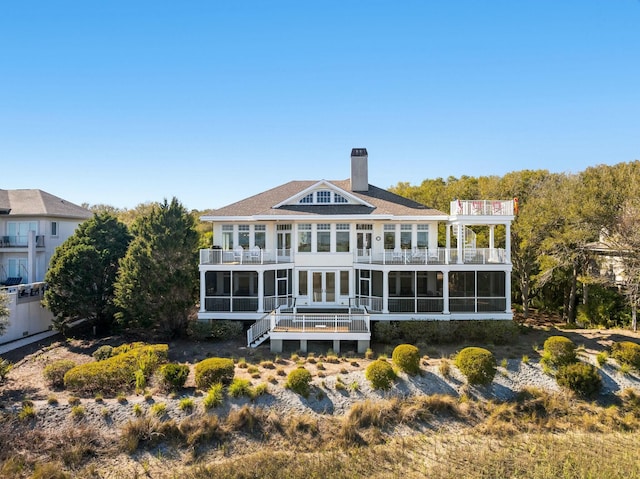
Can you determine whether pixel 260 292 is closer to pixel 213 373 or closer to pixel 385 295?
pixel 213 373

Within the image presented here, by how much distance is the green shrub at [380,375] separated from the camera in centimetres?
1482

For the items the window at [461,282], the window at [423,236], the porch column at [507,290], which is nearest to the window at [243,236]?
the window at [423,236]

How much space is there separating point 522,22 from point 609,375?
51.0 ft

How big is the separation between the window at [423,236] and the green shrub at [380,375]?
31.1 ft

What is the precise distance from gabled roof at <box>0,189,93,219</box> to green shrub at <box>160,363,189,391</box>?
789 inches

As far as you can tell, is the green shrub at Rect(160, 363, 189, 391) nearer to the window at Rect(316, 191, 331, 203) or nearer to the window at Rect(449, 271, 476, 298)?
the window at Rect(316, 191, 331, 203)

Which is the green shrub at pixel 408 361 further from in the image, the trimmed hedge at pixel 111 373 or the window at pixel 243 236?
the window at pixel 243 236

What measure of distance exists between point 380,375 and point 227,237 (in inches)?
497

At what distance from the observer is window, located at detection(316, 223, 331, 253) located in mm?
22156

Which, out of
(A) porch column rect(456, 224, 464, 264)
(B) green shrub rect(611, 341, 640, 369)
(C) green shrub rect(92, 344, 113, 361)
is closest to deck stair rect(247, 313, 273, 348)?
(C) green shrub rect(92, 344, 113, 361)

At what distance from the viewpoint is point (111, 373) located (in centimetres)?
1503

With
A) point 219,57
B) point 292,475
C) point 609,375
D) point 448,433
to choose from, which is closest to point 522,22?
point 219,57

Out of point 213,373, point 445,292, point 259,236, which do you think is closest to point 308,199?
point 259,236

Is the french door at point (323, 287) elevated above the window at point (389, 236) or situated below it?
below
